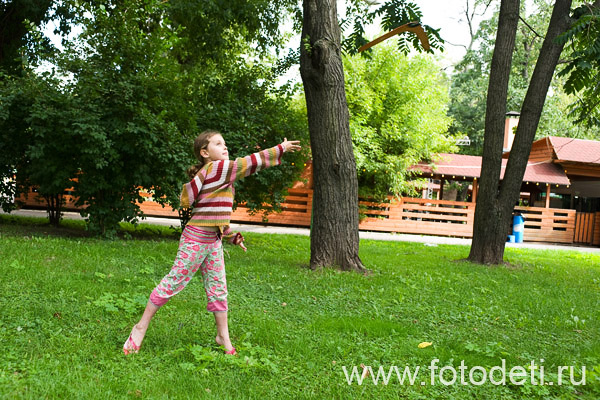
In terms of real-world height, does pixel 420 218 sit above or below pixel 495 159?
below

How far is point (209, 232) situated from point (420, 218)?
1897 centimetres

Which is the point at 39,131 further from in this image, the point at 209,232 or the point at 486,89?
the point at 486,89

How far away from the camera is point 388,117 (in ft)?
→ 68.3

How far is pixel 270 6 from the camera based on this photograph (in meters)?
14.8

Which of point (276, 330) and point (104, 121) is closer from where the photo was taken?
point (276, 330)

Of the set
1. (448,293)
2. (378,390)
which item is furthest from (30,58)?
(378,390)

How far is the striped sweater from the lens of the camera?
3625 mm

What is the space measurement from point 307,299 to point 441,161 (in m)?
18.6

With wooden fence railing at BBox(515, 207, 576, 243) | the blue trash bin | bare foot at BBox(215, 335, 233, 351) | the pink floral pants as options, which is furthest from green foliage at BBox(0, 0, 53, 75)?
wooden fence railing at BBox(515, 207, 576, 243)

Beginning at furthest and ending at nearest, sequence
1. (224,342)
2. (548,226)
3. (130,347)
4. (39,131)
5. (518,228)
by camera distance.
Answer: (548,226) < (518,228) < (39,131) < (224,342) < (130,347)

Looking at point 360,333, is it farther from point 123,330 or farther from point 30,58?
point 30,58

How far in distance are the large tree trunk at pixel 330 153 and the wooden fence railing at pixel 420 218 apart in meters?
12.7

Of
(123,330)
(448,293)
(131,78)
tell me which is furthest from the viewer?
(131,78)

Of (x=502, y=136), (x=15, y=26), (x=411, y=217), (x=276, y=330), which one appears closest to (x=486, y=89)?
(x=411, y=217)
